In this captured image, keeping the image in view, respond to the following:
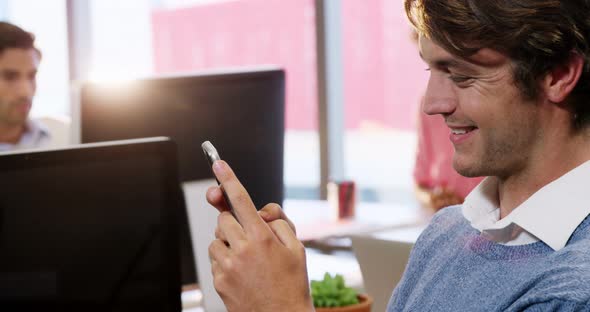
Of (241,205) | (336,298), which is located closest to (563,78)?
(241,205)

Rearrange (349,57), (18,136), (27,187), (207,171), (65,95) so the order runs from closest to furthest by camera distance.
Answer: (27,187)
(207,171)
(18,136)
(349,57)
(65,95)

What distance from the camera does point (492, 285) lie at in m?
1.08

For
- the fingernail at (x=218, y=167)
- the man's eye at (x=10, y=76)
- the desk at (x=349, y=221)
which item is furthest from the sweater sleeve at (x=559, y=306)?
the man's eye at (x=10, y=76)

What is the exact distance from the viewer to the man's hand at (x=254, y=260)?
40.1 inches

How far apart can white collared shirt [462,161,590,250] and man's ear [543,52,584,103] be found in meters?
0.09

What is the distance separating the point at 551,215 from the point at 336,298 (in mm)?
525

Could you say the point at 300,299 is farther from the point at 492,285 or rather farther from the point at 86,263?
the point at 86,263

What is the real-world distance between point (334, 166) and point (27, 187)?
378cm

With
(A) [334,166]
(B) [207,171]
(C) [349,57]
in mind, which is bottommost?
(A) [334,166]

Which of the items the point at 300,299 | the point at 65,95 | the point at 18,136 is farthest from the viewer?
the point at 65,95

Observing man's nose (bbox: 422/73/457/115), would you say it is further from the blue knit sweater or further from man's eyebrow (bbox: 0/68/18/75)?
man's eyebrow (bbox: 0/68/18/75)

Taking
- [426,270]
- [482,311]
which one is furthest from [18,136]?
[482,311]

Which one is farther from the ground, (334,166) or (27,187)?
(27,187)

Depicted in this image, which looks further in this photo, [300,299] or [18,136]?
[18,136]
